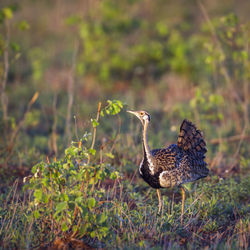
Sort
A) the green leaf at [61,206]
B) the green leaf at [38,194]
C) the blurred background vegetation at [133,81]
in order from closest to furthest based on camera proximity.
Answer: the green leaf at [61,206] < the green leaf at [38,194] < the blurred background vegetation at [133,81]

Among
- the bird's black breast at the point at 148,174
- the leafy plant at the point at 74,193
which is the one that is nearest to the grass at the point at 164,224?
the leafy plant at the point at 74,193

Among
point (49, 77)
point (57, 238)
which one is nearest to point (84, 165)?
point (57, 238)

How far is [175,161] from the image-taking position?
15.2 feet

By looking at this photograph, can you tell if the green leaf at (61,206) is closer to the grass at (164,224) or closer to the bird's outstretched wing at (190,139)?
the grass at (164,224)

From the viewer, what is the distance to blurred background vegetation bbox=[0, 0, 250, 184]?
22.3 ft

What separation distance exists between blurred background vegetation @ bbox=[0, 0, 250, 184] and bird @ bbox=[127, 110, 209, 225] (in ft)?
3.66

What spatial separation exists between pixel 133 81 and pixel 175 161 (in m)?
5.91

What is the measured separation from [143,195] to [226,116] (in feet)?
12.6

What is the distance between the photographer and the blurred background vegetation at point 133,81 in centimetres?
680

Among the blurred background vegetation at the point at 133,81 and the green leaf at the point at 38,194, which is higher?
the blurred background vegetation at the point at 133,81

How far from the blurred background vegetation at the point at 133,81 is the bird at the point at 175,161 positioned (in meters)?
1.11

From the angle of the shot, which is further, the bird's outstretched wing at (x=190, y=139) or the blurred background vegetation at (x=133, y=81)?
the blurred background vegetation at (x=133, y=81)

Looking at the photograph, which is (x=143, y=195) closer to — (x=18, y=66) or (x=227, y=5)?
(x=18, y=66)

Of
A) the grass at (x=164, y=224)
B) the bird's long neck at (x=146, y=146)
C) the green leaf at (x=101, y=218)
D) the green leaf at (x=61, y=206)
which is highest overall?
the bird's long neck at (x=146, y=146)
